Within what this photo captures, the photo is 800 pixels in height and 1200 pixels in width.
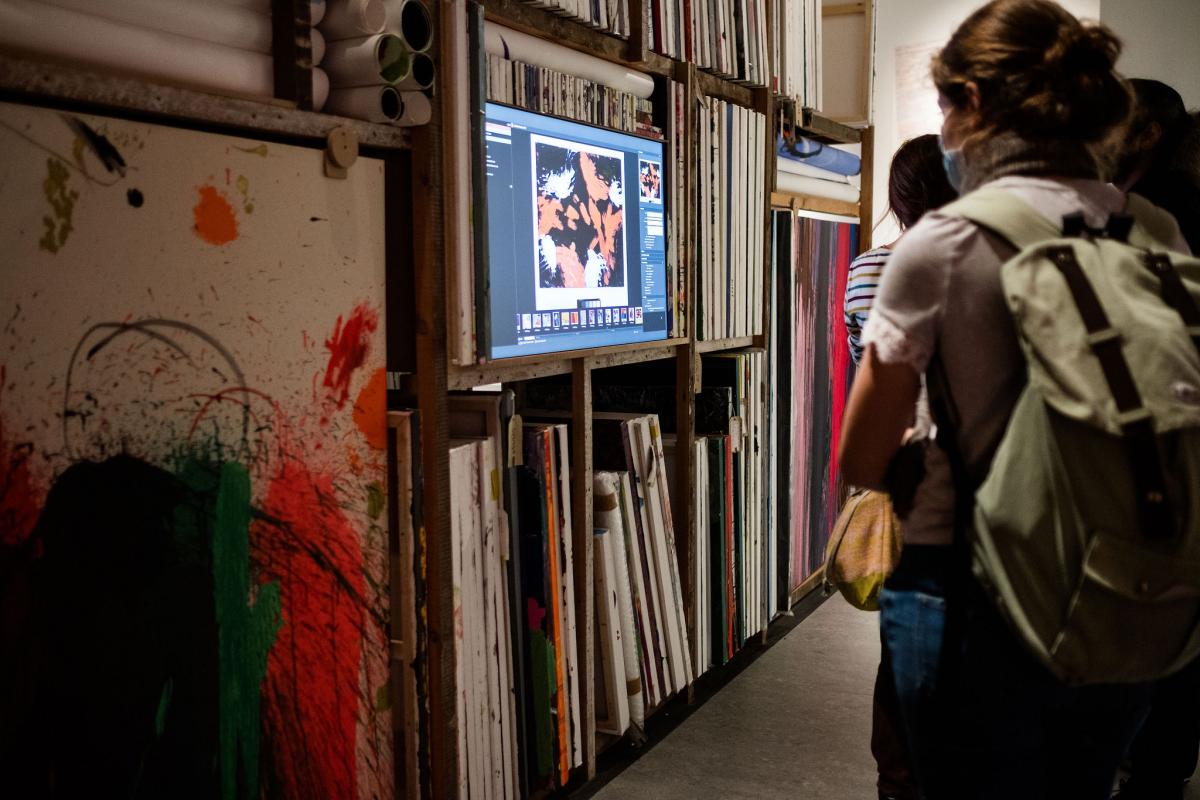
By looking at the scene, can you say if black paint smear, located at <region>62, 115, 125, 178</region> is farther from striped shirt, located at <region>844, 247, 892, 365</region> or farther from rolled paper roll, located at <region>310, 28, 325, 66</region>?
striped shirt, located at <region>844, 247, 892, 365</region>

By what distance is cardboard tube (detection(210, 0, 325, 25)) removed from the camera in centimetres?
138

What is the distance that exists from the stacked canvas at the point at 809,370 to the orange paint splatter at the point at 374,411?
1824mm

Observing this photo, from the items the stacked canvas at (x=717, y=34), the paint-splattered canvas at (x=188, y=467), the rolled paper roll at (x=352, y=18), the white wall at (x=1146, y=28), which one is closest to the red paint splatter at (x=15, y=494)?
the paint-splattered canvas at (x=188, y=467)

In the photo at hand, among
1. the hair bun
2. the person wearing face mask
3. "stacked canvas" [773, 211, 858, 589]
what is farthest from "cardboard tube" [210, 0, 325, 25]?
"stacked canvas" [773, 211, 858, 589]

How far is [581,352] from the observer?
2.16m

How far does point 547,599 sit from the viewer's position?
2094 millimetres

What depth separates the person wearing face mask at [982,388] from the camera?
106 cm

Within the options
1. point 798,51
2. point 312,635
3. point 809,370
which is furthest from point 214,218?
point 809,370

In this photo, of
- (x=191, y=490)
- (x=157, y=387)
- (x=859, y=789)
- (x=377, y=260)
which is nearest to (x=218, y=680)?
(x=191, y=490)

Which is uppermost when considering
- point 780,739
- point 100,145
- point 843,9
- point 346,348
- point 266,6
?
point 843,9

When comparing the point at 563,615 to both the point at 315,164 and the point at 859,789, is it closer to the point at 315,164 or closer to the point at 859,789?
the point at 859,789

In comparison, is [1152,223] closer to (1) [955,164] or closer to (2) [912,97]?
(1) [955,164]

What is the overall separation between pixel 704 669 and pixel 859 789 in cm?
61

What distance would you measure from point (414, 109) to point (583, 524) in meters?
0.95
